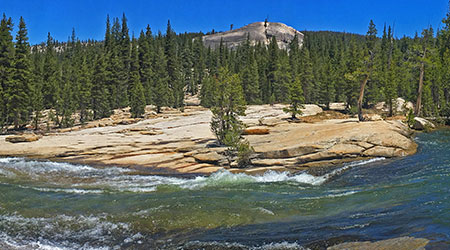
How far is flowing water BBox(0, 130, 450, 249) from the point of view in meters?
9.02

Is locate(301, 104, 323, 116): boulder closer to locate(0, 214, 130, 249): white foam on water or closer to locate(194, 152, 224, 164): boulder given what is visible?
locate(194, 152, 224, 164): boulder

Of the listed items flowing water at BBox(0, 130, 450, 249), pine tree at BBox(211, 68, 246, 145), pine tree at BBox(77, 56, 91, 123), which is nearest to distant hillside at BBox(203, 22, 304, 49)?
pine tree at BBox(77, 56, 91, 123)

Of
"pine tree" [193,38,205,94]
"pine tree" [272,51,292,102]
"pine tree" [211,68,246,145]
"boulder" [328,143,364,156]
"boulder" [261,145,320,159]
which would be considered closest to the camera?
"boulder" [328,143,364,156]

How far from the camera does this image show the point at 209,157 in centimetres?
2270

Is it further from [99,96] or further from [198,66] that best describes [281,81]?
[198,66]

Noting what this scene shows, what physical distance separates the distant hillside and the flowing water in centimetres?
15186

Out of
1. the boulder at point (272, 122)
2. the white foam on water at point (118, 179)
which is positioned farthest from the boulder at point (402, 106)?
the white foam on water at point (118, 179)

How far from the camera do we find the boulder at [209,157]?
22.4 meters

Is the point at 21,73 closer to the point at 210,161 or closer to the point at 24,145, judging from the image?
the point at 24,145

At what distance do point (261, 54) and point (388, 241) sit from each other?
92.9 metres

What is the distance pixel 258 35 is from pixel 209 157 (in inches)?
6134

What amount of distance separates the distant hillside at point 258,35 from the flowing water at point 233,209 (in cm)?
15186

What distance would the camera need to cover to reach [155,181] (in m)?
18.2

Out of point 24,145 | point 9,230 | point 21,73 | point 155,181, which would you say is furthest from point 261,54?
point 9,230
